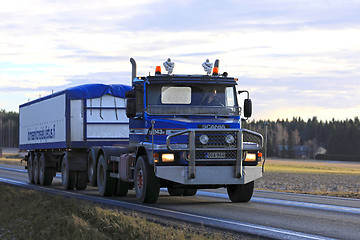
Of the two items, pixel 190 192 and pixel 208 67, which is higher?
pixel 208 67

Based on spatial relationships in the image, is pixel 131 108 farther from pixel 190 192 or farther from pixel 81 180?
pixel 81 180

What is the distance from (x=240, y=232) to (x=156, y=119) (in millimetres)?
6166

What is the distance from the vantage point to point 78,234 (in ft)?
38.8

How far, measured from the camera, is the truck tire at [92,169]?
72.6ft

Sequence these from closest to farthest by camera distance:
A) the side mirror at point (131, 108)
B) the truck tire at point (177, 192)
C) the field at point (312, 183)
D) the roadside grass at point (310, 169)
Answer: the side mirror at point (131, 108), the truck tire at point (177, 192), the field at point (312, 183), the roadside grass at point (310, 169)

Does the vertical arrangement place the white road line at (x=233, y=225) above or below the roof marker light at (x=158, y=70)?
below

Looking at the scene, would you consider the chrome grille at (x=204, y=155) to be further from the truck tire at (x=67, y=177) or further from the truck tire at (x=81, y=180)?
the truck tire at (x=67, y=177)

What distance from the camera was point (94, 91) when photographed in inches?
939

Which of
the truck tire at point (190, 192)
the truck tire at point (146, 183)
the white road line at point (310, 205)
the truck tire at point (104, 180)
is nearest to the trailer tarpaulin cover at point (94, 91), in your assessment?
the truck tire at point (104, 180)

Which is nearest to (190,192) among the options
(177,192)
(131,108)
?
(177,192)

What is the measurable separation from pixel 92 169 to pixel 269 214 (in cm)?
950

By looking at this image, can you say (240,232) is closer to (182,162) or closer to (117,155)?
(182,162)

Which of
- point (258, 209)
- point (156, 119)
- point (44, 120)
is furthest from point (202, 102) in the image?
point (44, 120)

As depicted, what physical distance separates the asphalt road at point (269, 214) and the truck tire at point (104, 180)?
2.66 feet
